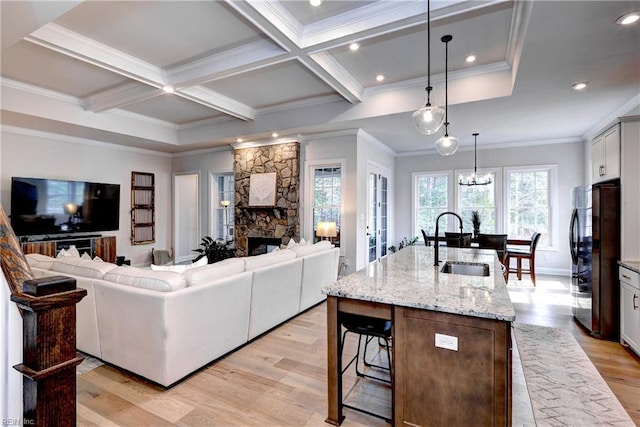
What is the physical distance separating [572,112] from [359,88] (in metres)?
3.21

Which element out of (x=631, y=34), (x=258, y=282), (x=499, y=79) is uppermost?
(x=499, y=79)

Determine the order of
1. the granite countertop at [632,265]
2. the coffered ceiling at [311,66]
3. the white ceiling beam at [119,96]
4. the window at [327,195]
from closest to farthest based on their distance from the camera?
1. the coffered ceiling at [311,66]
2. the granite countertop at [632,265]
3. the white ceiling beam at [119,96]
4. the window at [327,195]

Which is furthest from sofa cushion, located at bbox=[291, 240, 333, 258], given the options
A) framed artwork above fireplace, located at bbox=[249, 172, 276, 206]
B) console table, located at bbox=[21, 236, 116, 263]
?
console table, located at bbox=[21, 236, 116, 263]

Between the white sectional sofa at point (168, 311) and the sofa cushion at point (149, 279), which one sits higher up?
the sofa cushion at point (149, 279)

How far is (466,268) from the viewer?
2.95 meters

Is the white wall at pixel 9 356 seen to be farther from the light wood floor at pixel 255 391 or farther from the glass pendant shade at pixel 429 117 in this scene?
the glass pendant shade at pixel 429 117

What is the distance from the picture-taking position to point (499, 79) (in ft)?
13.1

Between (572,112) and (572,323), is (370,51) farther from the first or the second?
(572,323)

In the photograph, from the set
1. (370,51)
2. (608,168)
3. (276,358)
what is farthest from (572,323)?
(370,51)

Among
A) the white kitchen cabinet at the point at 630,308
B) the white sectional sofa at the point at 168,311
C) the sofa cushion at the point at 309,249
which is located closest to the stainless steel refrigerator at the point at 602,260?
the white kitchen cabinet at the point at 630,308

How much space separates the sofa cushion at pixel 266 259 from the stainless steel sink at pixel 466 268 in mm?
1797

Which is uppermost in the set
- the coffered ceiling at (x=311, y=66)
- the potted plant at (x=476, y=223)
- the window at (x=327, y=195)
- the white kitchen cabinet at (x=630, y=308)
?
the coffered ceiling at (x=311, y=66)

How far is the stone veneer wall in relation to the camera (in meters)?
6.23

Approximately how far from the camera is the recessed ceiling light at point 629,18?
231 centimetres
